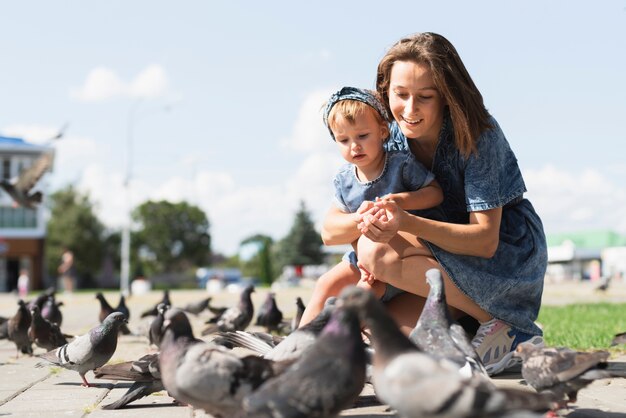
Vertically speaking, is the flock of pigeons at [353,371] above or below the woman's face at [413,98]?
below

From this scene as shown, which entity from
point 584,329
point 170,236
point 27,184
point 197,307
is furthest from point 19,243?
point 584,329

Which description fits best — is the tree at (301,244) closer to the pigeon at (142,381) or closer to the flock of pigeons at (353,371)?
the pigeon at (142,381)

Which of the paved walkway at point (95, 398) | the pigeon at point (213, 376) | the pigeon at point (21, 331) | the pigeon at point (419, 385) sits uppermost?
the pigeon at point (419, 385)

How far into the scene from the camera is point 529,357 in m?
3.93

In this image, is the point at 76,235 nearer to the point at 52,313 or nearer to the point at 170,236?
the point at 170,236

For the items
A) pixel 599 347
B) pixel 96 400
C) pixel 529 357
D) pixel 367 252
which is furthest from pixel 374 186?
pixel 599 347

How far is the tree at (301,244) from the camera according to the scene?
72.8 m

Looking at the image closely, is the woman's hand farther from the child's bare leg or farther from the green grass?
the green grass

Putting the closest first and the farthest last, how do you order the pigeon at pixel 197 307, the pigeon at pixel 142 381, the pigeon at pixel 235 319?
the pigeon at pixel 142 381 < the pigeon at pixel 235 319 < the pigeon at pixel 197 307

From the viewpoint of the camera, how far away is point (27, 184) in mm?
18391

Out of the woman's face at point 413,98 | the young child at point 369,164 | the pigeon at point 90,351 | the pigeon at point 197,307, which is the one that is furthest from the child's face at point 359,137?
the pigeon at point 197,307

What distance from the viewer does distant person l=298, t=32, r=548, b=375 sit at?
4320 millimetres

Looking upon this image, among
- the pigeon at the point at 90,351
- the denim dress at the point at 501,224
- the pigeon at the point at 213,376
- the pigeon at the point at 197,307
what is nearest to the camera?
the pigeon at the point at 213,376

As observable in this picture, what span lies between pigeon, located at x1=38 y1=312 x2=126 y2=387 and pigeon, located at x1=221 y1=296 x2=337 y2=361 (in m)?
1.55
